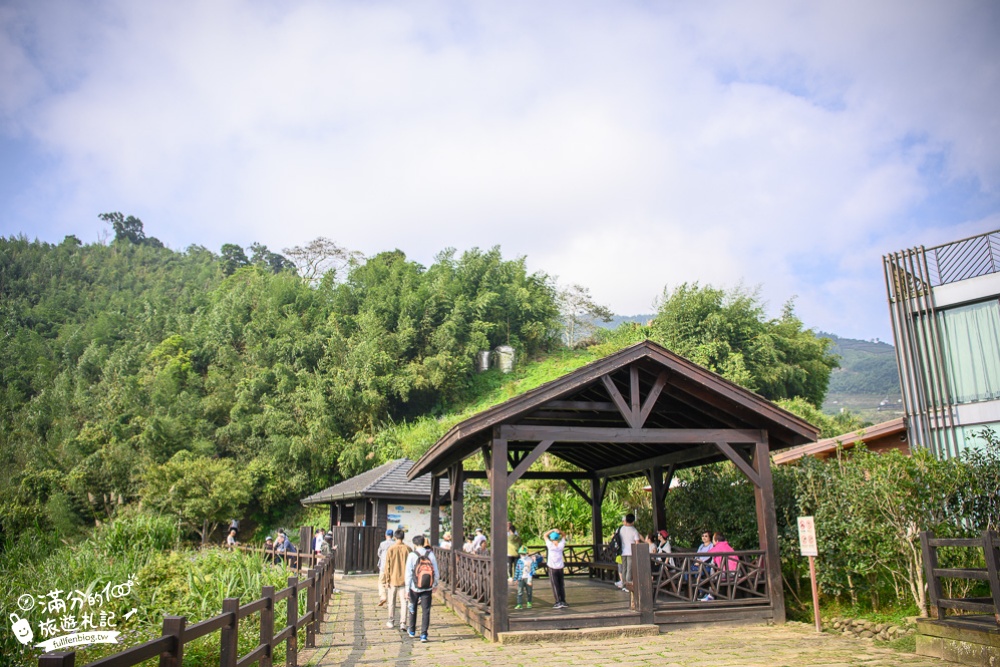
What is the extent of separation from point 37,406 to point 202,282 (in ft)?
114

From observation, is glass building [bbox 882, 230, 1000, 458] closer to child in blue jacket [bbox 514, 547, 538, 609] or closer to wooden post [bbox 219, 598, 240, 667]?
child in blue jacket [bbox 514, 547, 538, 609]

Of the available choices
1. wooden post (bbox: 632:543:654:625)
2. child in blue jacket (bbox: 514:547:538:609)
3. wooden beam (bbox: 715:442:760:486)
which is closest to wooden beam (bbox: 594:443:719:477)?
wooden beam (bbox: 715:442:760:486)

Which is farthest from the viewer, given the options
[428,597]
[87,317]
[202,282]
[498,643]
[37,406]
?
[202,282]

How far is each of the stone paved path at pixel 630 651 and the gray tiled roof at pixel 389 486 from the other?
10569mm

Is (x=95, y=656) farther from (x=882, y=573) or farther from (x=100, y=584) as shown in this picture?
A: (x=882, y=573)

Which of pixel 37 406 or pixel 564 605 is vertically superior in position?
pixel 37 406

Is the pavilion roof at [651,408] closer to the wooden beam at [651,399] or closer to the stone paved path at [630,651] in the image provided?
the wooden beam at [651,399]

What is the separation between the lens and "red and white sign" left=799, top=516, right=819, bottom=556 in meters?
9.01

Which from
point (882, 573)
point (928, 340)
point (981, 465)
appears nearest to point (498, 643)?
point (882, 573)

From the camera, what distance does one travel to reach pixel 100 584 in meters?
9.89

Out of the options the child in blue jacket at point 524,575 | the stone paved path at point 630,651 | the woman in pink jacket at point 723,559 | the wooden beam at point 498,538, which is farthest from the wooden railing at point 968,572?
the child in blue jacket at point 524,575

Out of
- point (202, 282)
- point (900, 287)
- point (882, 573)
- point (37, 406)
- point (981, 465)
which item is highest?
point (202, 282)

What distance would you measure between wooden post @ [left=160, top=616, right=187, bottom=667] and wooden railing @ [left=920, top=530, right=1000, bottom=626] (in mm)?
7271

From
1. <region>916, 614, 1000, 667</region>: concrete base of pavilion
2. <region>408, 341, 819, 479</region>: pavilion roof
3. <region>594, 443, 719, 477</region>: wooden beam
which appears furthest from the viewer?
<region>594, 443, 719, 477</region>: wooden beam
